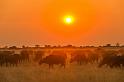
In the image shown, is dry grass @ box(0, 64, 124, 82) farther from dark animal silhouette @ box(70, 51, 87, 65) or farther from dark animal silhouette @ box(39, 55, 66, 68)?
dark animal silhouette @ box(70, 51, 87, 65)

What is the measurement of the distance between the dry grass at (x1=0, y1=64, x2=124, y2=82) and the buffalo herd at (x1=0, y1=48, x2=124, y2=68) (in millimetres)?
448

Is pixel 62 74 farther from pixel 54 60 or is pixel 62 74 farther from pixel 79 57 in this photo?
pixel 79 57

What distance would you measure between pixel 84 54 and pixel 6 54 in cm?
359

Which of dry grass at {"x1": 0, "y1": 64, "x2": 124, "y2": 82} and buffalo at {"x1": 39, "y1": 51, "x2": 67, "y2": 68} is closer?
dry grass at {"x1": 0, "y1": 64, "x2": 124, "y2": 82}

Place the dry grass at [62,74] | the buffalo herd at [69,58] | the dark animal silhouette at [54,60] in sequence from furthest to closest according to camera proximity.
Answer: the dark animal silhouette at [54,60] → the buffalo herd at [69,58] → the dry grass at [62,74]

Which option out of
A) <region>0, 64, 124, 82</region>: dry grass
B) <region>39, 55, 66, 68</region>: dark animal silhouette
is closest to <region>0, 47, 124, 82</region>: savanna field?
<region>0, 64, 124, 82</region>: dry grass

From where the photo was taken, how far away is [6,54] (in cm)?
1717

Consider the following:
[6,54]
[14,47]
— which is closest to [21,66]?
[6,54]

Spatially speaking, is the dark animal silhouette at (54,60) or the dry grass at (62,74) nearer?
the dry grass at (62,74)

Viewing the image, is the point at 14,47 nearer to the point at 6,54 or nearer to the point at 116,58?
the point at 6,54

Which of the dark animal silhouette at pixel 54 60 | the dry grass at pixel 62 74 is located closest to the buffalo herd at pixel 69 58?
the dark animal silhouette at pixel 54 60

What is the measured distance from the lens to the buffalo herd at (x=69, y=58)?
49.5 ft

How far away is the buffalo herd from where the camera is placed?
1509 cm

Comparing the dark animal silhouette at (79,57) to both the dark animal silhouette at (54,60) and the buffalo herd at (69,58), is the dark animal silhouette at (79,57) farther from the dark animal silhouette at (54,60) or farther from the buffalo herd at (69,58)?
the dark animal silhouette at (54,60)
